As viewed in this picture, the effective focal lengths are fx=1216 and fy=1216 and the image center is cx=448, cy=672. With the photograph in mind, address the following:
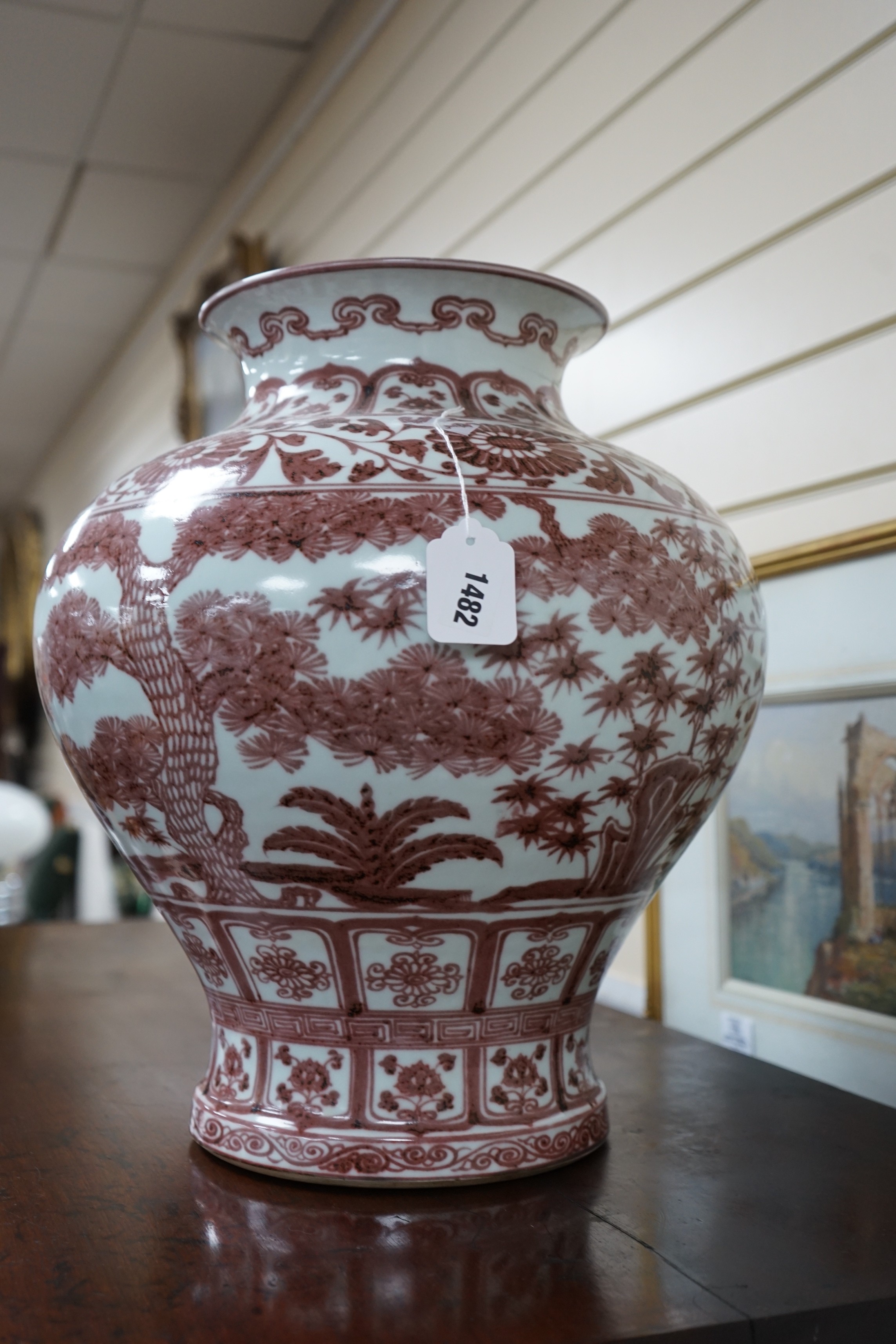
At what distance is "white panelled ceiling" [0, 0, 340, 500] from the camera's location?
2064 millimetres

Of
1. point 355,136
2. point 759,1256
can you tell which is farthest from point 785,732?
point 355,136

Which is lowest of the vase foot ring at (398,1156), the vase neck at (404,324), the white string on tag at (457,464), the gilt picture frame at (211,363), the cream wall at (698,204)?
the vase foot ring at (398,1156)

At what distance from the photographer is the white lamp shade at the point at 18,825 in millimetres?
1963

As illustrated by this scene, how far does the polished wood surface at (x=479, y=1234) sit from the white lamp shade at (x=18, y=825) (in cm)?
114

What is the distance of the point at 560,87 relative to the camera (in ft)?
4.69

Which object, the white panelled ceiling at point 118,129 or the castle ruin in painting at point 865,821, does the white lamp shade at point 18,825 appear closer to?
the white panelled ceiling at point 118,129

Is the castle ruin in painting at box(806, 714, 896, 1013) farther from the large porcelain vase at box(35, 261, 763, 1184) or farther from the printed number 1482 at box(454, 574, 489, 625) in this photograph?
the printed number 1482 at box(454, 574, 489, 625)

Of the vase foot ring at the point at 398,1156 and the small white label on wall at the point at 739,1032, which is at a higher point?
the vase foot ring at the point at 398,1156

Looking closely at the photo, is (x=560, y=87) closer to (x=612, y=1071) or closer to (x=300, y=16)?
(x=300, y=16)

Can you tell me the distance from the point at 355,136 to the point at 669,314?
3.51 ft

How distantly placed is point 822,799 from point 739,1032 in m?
0.24

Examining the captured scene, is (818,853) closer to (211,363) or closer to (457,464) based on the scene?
(457,464)

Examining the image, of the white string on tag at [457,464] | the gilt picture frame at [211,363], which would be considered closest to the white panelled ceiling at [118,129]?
the gilt picture frame at [211,363]

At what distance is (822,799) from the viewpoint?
101 centimetres
